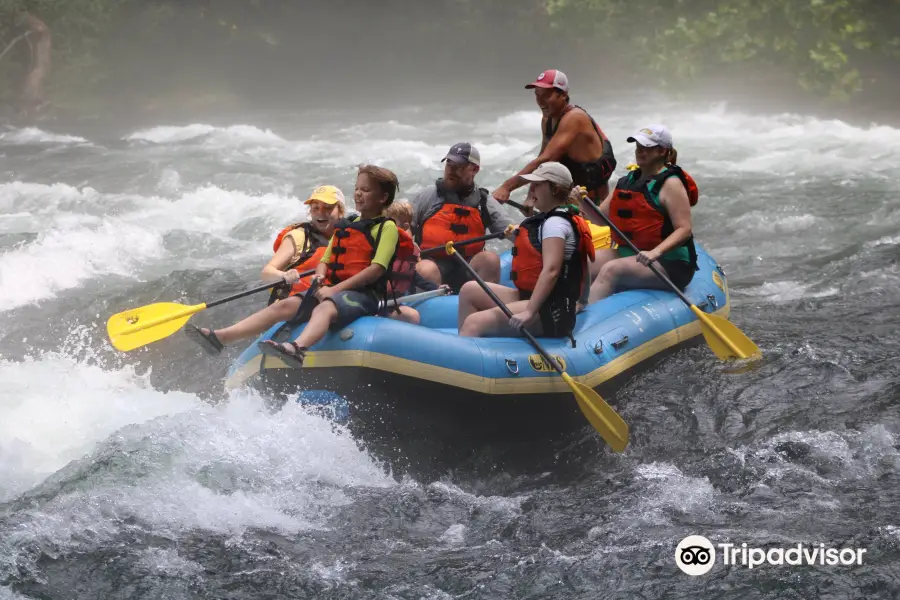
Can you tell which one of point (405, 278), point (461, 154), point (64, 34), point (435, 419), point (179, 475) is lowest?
point (179, 475)

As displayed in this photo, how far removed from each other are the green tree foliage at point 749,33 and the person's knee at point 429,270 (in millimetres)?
13131

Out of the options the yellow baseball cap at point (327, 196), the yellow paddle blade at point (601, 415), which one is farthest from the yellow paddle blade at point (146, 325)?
the yellow paddle blade at point (601, 415)

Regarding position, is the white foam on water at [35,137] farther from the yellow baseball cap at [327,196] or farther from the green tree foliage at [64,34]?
the yellow baseball cap at [327,196]

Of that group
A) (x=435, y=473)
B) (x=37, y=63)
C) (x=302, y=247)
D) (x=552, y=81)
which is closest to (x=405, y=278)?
(x=302, y=247)

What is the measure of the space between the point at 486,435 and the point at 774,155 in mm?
9987

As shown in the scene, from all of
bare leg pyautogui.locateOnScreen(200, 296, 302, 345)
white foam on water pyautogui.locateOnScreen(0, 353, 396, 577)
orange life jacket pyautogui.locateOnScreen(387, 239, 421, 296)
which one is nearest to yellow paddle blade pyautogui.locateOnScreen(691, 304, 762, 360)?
orange life jacket pyautogui.locateOnScreen(387, 239, 421, 296)

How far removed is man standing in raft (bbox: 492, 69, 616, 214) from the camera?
6.13 metres

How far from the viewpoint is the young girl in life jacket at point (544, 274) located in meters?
4.89

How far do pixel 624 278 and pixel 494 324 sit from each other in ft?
3.59

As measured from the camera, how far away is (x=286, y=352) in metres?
4.89

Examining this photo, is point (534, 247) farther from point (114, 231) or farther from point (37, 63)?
point (37, 63)

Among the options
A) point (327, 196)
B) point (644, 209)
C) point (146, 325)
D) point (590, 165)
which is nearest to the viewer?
point (146, 325)

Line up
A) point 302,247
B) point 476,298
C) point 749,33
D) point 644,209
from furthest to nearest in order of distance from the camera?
point 749,33 < point 644,209 < point 302,247 < point 476,298

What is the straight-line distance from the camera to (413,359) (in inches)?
193
